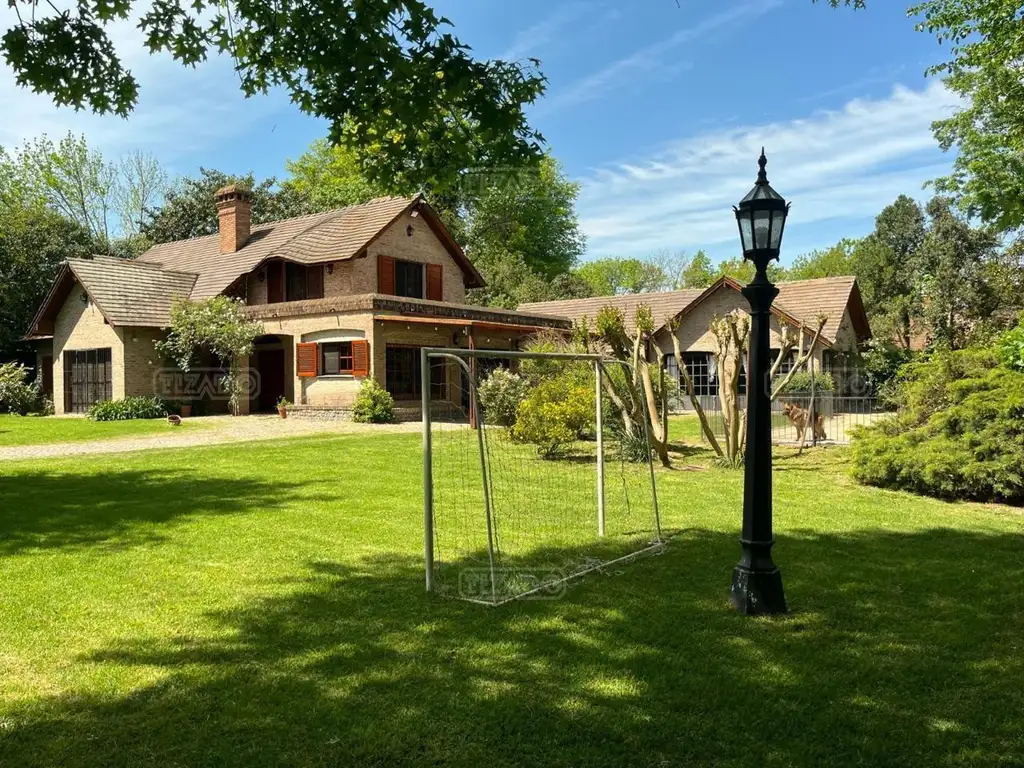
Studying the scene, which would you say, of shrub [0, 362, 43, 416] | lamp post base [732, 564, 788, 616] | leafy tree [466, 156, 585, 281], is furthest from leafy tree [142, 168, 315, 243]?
lamp post base [732, 564, 788, 616]

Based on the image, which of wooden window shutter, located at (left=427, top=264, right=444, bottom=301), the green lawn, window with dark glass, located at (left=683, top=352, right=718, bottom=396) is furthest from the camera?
window with dark glass, located at (left=683, top=352, right=718, bottom=396)

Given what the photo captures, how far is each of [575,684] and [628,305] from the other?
106ft

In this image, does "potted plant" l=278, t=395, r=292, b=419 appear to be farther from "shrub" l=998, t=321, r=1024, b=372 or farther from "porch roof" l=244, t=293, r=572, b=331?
"shrub" l=998, t=321, r=1024, b=372

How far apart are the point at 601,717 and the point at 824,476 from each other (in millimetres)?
9557

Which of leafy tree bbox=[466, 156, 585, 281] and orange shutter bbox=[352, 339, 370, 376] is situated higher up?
leafy tree bbox=[466, 156, 585, 281]

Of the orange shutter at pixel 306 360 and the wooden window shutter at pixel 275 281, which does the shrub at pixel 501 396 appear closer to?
the orange shutter at pixel 306 360

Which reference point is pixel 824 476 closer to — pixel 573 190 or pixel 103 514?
pixel 103 514

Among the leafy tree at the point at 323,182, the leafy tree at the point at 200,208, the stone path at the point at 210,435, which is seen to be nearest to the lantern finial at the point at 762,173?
the stone path at the point at 210,435

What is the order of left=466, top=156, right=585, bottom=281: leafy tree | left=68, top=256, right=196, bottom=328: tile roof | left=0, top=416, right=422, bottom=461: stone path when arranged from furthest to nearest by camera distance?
1. left=466, top=156, right=585, bottom=281: leafy tree
2. left=68, top=256, right=196, bottom=328: tile roof
3. left=0, top=416, right=422, bottom=461: stone path

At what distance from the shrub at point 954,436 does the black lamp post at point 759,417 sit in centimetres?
604

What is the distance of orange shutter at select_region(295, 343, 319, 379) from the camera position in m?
24.1

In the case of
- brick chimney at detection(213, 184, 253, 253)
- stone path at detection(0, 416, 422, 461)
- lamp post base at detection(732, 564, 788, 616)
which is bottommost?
lamp post base at detection(732, 564, 788, 616)

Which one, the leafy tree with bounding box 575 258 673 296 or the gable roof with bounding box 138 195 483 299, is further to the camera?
the leafy tree with bounding box 575 258 673 296

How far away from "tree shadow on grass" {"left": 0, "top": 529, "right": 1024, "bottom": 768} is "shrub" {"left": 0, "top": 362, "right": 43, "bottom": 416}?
2729 centimetres
